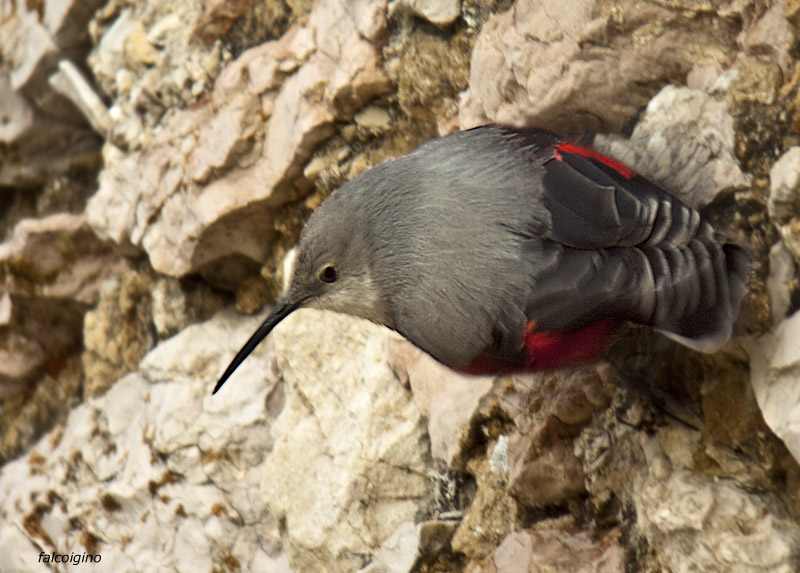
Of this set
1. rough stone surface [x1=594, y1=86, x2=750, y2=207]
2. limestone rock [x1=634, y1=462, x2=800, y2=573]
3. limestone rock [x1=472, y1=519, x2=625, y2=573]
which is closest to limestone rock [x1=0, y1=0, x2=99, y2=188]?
rough stone surface [x1=594, y1=86, x2=750, y2=207]

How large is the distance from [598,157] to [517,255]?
417 mm

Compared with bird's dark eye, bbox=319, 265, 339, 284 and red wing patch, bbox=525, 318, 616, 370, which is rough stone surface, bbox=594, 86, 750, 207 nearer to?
red wing patch, bbox=525, 318, 616, 370

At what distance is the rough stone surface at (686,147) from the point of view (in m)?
2.59

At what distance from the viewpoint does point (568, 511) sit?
2.78 meters

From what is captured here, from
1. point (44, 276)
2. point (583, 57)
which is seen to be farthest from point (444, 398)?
point (44, 276)

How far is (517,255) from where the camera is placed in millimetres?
2514

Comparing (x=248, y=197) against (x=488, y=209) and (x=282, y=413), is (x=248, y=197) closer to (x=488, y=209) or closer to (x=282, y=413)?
(x=282, y=413)

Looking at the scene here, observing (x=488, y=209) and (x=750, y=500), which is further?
(x=488, y=209)

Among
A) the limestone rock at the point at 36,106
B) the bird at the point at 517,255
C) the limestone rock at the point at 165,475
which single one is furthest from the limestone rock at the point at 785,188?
the limestone rock at the point at 36,106

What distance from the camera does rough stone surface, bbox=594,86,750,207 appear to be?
102 inches

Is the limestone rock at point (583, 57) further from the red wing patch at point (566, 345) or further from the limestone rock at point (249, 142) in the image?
the red wing patch at point (566, 345)

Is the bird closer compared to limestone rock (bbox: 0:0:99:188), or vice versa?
the bird

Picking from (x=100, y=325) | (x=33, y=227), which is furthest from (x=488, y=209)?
(x=33, y=227)

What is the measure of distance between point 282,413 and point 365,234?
103 centimetres
